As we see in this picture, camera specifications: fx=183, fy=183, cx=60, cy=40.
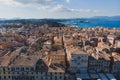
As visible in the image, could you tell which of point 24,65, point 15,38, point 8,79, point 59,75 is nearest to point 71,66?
point 59,75

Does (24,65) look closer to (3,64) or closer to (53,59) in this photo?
(3,64)

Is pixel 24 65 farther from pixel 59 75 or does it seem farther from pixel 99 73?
pixel 99 73

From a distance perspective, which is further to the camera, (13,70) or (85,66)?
(85,66)

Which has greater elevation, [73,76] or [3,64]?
[3,64]

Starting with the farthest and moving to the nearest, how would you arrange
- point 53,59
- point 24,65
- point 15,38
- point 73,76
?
1. point 15,38
2. point 53,59
3. point 73,76
4. point 24,65

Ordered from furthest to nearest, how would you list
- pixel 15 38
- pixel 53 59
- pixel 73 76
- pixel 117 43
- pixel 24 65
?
pixel 15 38, pixel 117 43, pixel 53 59, pixel 73 76, pixel 24 65

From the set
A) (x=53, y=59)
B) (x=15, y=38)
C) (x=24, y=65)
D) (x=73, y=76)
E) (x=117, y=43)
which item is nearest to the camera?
(x=24, y=65)

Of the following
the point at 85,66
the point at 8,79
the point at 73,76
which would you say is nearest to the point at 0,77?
the point at 8,79

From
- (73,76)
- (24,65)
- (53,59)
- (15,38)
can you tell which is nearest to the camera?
(24,65)

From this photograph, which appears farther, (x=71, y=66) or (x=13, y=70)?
(x=71, y=66)
